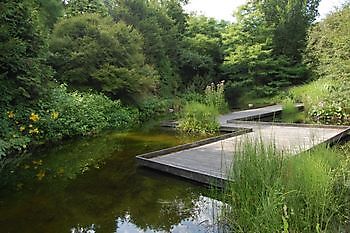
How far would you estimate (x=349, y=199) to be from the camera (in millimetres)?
2643

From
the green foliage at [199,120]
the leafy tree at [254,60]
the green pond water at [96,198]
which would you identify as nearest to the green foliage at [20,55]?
the green pond water at [96,198]

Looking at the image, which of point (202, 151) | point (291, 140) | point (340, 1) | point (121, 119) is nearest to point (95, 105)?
point (121, 119)

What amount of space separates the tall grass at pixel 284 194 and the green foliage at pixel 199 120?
16.6 feet

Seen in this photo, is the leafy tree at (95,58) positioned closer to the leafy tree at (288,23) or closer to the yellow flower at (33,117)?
the yellow flower at (33,117)

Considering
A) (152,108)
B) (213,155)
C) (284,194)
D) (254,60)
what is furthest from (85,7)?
(284,194)

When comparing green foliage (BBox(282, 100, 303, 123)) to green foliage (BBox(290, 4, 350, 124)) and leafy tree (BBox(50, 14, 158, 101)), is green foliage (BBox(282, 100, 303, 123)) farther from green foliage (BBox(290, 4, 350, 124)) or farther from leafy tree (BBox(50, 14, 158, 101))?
leafy tree (BBox(50, 14, 158, 101))

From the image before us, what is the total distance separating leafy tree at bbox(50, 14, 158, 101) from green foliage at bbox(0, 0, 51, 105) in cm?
297

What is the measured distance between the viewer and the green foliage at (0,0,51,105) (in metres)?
6.09

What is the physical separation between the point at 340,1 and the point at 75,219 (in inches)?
477

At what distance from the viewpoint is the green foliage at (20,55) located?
20.0ft

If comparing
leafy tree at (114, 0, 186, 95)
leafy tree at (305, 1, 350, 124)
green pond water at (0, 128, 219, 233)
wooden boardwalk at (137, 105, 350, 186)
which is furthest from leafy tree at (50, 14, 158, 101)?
leafy tree at (305, 1, 350, 124)

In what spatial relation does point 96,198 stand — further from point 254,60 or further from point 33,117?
point 254,60

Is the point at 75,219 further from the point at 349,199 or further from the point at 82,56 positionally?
the point at 82,56

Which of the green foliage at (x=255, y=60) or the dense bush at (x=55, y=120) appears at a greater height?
the green foliage at (x=255, y=60)
